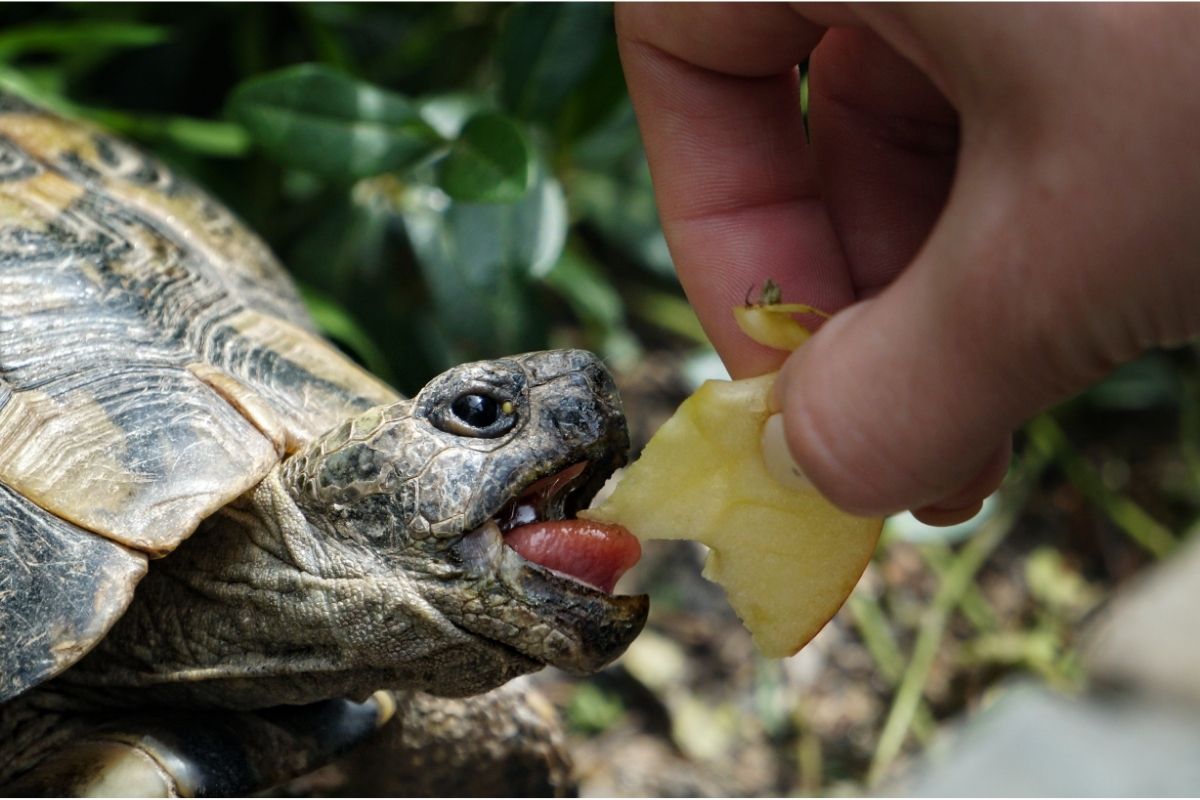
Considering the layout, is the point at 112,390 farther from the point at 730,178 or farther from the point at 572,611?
the point at 730,178

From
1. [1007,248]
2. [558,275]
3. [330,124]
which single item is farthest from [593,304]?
[1007,248]

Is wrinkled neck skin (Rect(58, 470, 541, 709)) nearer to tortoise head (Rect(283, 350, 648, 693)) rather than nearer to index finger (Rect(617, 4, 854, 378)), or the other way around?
tortoise head (Rect(283, 350, 648, 693))

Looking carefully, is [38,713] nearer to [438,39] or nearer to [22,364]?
[22,364]

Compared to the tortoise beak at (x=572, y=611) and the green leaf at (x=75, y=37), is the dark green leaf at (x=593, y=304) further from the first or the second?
the tortoise beak at (x=572, y=611)

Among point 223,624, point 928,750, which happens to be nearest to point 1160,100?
point 223,624

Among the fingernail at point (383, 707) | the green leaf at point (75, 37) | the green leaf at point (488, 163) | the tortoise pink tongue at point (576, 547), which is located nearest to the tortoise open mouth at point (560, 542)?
the tortoise pink tongue at point (576, 547)

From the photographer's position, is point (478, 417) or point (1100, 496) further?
point (1100, 496)

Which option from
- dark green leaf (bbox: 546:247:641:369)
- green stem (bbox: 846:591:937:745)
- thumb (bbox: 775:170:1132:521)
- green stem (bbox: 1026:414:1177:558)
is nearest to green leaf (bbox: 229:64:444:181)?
dark green leaf (bbox: 546:247:641:369)
